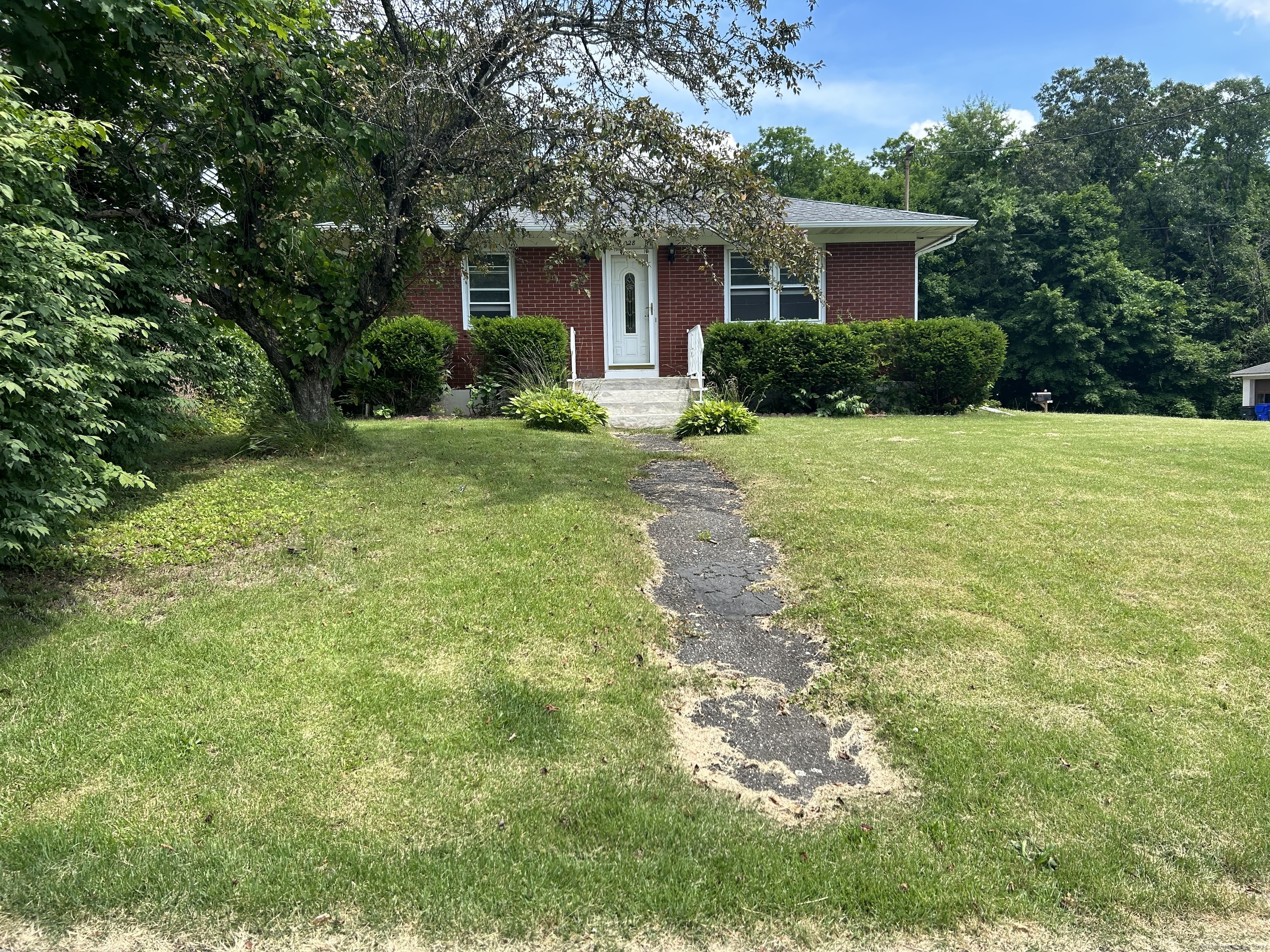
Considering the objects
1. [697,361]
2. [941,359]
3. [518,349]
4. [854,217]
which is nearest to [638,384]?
[697,361]

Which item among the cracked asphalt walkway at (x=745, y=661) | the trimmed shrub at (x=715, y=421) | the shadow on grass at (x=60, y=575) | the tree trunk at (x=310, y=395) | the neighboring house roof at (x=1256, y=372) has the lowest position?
the cracked asphalt walkway at (x=745, y=661)

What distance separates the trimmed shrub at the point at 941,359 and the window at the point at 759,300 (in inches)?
81.4

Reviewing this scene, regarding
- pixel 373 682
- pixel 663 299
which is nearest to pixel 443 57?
pixel 373 682

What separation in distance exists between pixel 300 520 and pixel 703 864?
427 cm

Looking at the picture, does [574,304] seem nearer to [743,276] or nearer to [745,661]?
[743,276]

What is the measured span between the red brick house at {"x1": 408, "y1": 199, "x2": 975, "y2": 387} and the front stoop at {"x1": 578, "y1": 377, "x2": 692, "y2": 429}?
1309mm

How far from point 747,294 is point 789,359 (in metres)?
3.00

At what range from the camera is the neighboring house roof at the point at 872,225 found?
47.8ft

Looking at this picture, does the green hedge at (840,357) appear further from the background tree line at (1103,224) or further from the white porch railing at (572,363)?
the background tree line at (1103,224)

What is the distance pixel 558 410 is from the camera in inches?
413

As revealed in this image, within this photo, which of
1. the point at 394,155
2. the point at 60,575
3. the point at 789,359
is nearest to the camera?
the point at 60,575

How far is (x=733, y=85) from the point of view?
780 centimetres

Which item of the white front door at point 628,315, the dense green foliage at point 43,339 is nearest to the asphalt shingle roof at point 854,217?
the white front door at point 628,315

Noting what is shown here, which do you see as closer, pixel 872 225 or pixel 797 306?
pixel 872 225
